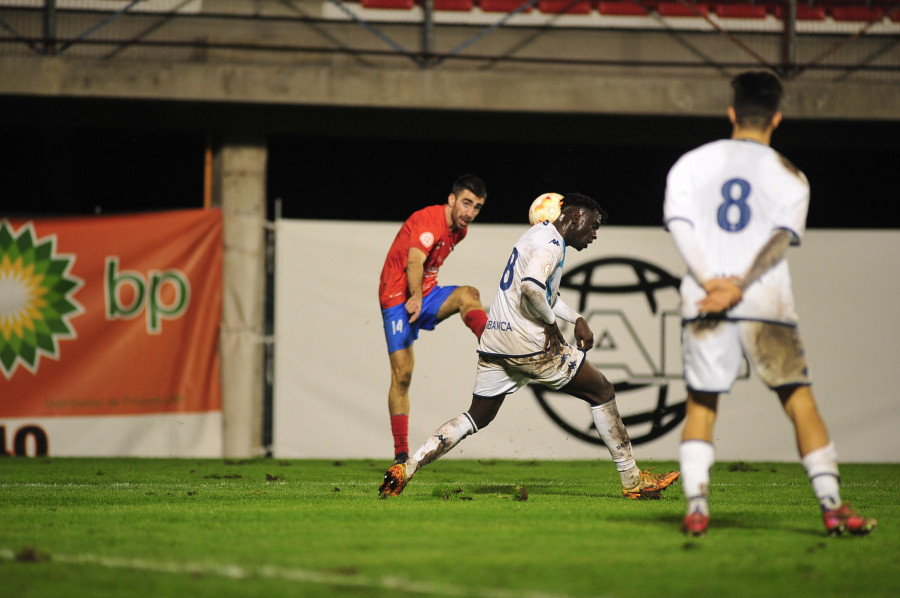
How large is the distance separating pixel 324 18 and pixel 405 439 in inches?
255

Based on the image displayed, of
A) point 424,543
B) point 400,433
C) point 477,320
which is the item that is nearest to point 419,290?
point 477,320

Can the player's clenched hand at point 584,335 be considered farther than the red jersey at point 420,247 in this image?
No

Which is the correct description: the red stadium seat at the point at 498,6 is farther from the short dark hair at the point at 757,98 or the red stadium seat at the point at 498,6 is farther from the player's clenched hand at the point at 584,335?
the short dark hair at the point at 757,98

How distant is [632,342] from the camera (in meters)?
12.0

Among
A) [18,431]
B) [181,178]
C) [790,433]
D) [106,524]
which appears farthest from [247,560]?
[181,178]

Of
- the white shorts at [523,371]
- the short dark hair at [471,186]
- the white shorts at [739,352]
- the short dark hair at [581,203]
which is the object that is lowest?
the white shorts at [523,371]

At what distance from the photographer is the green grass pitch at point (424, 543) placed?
3.77 meters

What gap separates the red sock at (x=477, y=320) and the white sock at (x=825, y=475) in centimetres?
377

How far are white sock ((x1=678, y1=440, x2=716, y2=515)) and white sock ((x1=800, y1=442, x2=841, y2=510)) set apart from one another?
445mm

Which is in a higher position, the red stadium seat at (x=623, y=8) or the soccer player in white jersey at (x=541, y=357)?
the red stadium seat at (x=623, y=8)

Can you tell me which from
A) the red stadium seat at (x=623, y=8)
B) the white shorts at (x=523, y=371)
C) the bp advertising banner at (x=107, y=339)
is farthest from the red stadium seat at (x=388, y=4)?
the white shorts at (x=523, y=371)

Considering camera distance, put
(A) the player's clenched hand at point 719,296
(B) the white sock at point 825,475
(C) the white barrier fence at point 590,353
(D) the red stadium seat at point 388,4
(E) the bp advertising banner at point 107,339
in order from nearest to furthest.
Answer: (A) the player's clenched hand at point 719,296 → (B) the white sock at point 825,475 → (E) the bp advertising banner at point 107,339 → (C) the white barrier fence at point 590,353 → (D) the red stadium seat at point 388,4

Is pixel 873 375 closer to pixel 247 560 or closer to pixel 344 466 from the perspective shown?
pixel 344 466

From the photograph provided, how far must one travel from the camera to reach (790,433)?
12.0m
